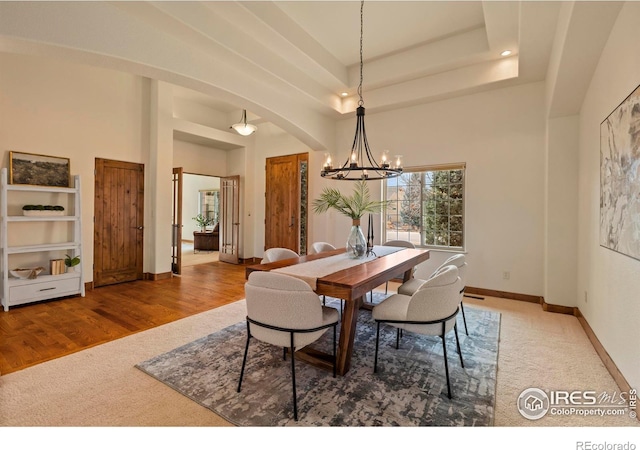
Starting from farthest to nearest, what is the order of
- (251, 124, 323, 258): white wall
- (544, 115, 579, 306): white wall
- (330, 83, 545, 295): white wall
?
(251, 124, 323, 258): white wall → (330, 83, 545, 295): white wall → (544, 115, 579, 306): white wall

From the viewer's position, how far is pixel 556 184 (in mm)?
3645

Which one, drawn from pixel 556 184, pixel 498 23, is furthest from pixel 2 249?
pixel 556 184

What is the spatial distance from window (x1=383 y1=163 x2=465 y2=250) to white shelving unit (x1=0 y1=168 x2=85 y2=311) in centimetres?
484

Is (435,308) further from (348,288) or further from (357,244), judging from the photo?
(357,244)

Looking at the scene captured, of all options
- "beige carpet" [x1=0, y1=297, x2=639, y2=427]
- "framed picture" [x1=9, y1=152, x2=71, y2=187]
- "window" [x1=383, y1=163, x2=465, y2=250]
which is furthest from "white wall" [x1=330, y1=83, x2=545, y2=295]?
"framed picture" [x1=9, y1=152, x2=71, y2=187]

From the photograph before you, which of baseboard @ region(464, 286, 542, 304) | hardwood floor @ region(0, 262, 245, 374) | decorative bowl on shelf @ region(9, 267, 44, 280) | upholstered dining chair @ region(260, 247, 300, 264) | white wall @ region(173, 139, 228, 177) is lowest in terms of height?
hardwood floor @ region(0, 262, 245, 374)

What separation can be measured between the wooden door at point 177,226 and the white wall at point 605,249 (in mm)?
6054

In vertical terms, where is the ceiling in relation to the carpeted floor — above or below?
above

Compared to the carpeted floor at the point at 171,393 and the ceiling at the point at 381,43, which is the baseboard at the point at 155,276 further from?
the ceiling at the point at 381,43

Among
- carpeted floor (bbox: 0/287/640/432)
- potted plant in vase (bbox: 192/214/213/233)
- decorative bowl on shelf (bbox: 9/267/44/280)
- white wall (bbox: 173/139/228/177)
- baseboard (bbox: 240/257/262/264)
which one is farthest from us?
potted plant in vase (bbox: 192/214/213/233)

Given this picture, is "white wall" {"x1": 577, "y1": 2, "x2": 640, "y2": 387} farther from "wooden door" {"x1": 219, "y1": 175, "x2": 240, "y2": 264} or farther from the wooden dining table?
"wooden door" {"x1": 219, "y1": 175, "x2": 240, "y2": 264}

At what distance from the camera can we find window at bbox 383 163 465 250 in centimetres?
464

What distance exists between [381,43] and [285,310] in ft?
12.8

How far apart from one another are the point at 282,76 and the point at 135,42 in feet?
5.72
